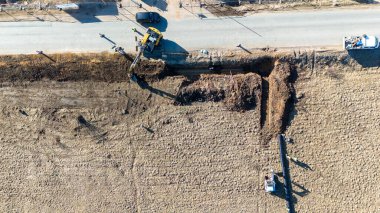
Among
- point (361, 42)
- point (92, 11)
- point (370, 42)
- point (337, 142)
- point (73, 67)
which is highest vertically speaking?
point (370, 42)

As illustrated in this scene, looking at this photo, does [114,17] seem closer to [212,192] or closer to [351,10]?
[212,192]

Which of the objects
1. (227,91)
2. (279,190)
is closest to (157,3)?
(227,91)

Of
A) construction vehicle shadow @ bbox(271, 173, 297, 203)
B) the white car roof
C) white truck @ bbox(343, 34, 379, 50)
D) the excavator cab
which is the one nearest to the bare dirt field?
construction vehicle shadow @ bbox(271, 173, 297, 203)

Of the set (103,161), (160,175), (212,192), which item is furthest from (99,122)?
(212,192)

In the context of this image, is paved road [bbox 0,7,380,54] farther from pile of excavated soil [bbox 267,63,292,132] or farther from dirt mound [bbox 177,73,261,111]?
dirt mound [bbox 177,73,261,111]

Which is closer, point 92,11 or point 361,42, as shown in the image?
→ point 361,42

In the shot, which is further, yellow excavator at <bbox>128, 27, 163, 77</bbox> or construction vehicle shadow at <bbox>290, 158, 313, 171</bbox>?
construction vehicle shadow at <bbox>290, 158, 313, 171</bbox>

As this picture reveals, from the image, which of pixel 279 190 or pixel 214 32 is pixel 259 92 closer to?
pixel 214 32
